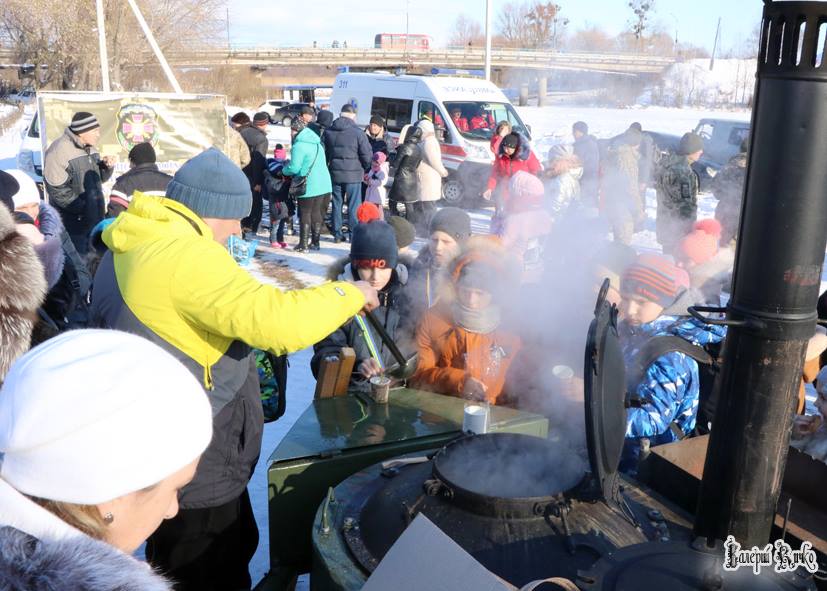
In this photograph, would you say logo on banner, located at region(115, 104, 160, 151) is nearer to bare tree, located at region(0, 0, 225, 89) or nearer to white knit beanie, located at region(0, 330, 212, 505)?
white knit beanie, located at region(0, 330, 212, 505)

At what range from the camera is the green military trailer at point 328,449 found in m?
2.39

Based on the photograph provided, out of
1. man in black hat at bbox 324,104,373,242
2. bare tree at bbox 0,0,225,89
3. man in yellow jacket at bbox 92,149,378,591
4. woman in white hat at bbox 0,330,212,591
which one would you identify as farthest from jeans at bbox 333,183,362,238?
bare tree at bbox 0,0,225,89

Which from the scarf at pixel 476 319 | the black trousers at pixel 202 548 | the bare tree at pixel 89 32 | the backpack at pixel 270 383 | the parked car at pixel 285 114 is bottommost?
the black trousers at pixel 202 548

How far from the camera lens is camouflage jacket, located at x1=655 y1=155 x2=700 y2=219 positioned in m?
7.18

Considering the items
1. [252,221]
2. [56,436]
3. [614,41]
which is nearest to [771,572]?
[56,436]

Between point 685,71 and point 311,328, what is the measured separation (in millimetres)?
4899

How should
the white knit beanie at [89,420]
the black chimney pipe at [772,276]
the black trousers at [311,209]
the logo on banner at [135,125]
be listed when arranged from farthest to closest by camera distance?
1. the black trousers at [311,209]
2. the logo on banner at [135,125]
3. the black chimney pipe at [772,276]
4. the white knit beanie at [89,420]

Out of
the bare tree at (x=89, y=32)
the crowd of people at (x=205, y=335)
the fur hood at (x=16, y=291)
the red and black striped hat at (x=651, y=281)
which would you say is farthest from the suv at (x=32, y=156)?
the bare tree at (x=89, y=32)

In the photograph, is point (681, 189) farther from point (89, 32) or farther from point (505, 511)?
point (89, 32)

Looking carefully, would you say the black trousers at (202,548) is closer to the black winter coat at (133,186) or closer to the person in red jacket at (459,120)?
the black winter coat at (133,186)

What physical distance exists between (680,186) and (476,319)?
5.13 meters

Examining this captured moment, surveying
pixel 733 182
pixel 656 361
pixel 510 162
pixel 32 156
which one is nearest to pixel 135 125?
pixel 32 156

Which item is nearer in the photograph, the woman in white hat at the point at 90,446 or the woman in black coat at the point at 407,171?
the woman in white hat at the point at 90,446

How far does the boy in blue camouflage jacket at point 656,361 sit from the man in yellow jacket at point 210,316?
1.09 metres
